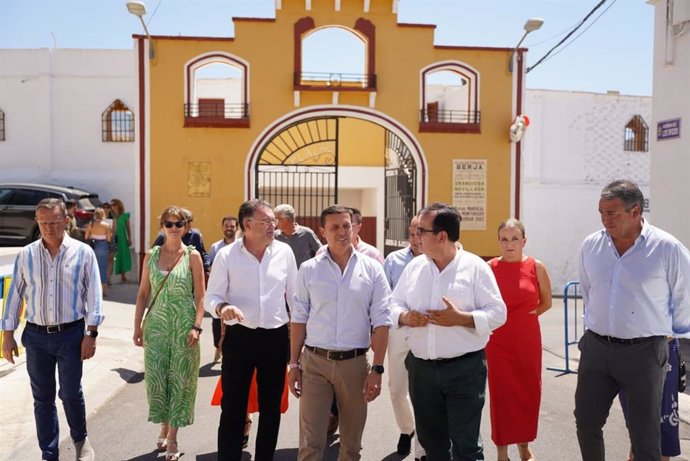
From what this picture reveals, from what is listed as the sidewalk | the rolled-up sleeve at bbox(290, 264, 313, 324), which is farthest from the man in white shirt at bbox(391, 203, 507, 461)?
the sidewalk

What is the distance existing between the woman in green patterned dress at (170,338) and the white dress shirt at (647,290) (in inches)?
113

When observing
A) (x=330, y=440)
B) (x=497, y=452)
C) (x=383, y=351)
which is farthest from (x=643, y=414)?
(x=330, y=440)

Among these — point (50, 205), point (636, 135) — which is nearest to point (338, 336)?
point (50, 205)

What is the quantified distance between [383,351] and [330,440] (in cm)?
173

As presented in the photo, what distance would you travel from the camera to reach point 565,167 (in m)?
19.7

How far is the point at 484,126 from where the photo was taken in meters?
14.8

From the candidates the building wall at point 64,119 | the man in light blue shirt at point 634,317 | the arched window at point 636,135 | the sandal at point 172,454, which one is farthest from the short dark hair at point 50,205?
the arched window at point 636,135

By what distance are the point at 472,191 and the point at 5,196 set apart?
11240 mm

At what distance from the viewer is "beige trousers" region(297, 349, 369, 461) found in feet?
12.8

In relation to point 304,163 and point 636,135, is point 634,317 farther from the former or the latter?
point 636,135

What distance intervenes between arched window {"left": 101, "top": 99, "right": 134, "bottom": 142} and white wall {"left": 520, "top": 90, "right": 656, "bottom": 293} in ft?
40.6

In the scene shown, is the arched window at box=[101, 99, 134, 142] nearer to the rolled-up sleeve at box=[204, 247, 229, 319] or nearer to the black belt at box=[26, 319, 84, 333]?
the black belt at box=[26, 319, 84, 333]

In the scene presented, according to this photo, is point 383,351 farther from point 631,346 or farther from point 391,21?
point 391,21

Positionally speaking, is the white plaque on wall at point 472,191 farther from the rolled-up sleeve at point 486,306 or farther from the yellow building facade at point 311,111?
the rolled-up sleeve at point 486,306
